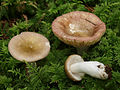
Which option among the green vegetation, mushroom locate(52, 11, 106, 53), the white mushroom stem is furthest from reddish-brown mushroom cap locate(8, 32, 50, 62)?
the white mushroom stem

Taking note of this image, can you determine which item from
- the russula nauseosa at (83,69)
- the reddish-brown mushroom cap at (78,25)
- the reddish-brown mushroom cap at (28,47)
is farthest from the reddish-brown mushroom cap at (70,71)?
the reddish-brown mushroom cap at (28,47)

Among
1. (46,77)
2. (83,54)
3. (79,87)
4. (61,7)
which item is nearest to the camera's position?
(79,87)

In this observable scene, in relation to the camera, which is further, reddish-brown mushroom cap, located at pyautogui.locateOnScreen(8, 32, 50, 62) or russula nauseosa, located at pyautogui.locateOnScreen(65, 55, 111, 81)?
reddish-brown mushroom cap, located at pyautogui.locateOnScreen(8, 32, 50, 62)

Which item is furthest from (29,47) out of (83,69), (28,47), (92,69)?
(92,69)

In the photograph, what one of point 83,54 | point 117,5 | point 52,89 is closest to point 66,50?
point 83,54

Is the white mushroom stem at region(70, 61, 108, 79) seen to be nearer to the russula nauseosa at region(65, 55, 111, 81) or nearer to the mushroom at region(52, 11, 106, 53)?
the russula nauseosa at region(65, 55, 111, 81)

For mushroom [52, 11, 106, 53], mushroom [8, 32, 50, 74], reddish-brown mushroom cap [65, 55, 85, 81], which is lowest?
reddish-brown mushroom cap [65, 55, 85, 81]

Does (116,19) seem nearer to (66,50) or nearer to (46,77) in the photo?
(66,50)
